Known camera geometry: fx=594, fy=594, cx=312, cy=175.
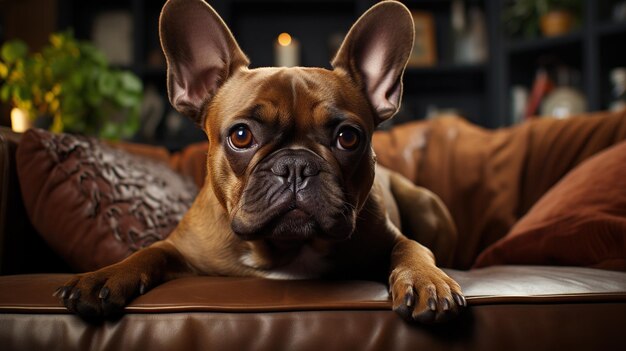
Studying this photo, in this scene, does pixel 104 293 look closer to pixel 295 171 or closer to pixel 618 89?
pixel 295 171

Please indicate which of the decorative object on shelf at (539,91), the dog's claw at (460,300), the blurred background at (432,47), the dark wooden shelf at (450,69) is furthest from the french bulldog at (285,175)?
the dark wooden shelf at (450,69)

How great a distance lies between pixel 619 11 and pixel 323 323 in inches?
134

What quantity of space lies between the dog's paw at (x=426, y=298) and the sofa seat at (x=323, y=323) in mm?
31

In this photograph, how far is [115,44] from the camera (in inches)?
177

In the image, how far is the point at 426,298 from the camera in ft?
4.03

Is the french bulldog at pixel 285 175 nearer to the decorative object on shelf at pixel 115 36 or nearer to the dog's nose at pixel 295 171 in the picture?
the dog's nose at pixel 295 171

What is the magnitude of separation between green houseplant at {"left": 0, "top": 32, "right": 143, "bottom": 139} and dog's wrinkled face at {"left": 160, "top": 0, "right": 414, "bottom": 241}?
4.50 ft

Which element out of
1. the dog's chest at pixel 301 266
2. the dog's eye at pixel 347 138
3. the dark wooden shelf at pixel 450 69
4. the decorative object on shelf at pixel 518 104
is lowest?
the decorative object on shelf at pixel 518 104

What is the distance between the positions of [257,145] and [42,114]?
179 centimetres

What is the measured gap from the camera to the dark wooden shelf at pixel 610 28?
11.8 ft

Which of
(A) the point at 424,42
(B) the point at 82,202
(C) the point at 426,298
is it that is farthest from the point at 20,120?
(A) the point at 424,42

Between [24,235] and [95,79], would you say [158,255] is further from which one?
[95,79]

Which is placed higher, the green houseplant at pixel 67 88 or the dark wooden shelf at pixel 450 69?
the green houseplant at pixel 67 88

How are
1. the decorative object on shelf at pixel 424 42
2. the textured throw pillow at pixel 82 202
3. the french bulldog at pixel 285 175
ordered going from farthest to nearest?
the decorative object on shelf at pixel 424 42 < the textured throw pillow at pixel 82 202 < the french bulldog at pixel 285 175
